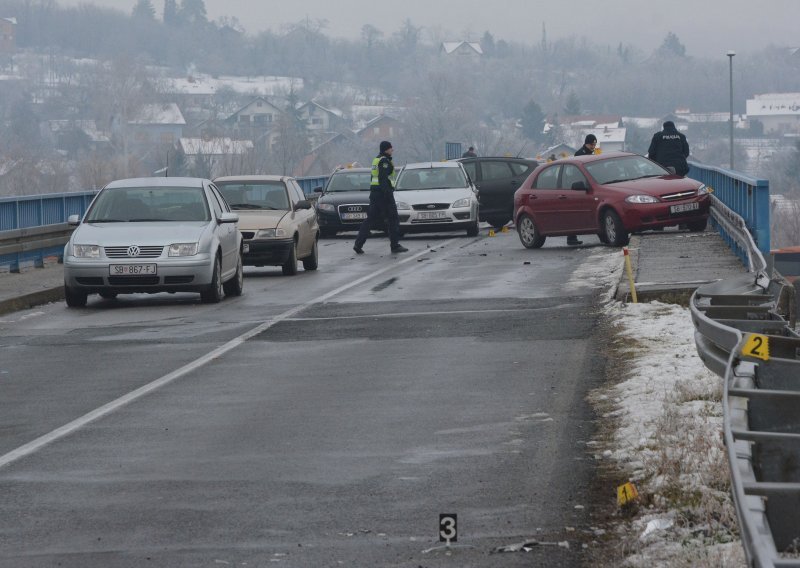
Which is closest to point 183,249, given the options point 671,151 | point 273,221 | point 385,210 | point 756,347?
point 273,221

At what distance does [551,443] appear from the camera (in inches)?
349

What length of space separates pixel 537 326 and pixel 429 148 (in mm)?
168226

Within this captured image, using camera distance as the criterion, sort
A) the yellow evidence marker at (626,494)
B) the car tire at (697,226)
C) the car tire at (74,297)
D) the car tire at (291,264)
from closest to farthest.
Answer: the yellow evidence marker at (626,494), the car tire at (74,297), the car tire at (291,264), the car tire at (697,226)

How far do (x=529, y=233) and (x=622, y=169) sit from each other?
81.9 inches

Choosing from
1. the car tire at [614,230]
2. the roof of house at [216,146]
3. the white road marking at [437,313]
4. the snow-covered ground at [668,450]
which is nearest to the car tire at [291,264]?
the car tire at [614,230]

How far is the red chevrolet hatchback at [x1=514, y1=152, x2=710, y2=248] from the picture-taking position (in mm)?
25750

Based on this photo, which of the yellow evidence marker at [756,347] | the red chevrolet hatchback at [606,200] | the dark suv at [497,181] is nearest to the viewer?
the yellow evidence marker at [756,347]

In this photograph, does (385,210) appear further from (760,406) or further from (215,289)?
(760,406)

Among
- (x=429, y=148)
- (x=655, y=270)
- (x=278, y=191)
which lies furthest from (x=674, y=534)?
(x=429, y=148)

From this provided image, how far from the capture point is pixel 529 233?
92.9ft

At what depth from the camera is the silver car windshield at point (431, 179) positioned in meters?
34.7

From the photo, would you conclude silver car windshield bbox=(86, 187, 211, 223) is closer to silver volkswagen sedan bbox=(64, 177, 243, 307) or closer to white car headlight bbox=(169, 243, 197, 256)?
silver volkswagen sedan bbox=(64, 177, 243, 307)

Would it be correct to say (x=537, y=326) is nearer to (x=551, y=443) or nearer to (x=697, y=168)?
(x=551, y=443)

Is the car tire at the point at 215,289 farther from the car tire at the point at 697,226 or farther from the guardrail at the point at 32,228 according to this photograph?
the car tire at the point at 697,226
